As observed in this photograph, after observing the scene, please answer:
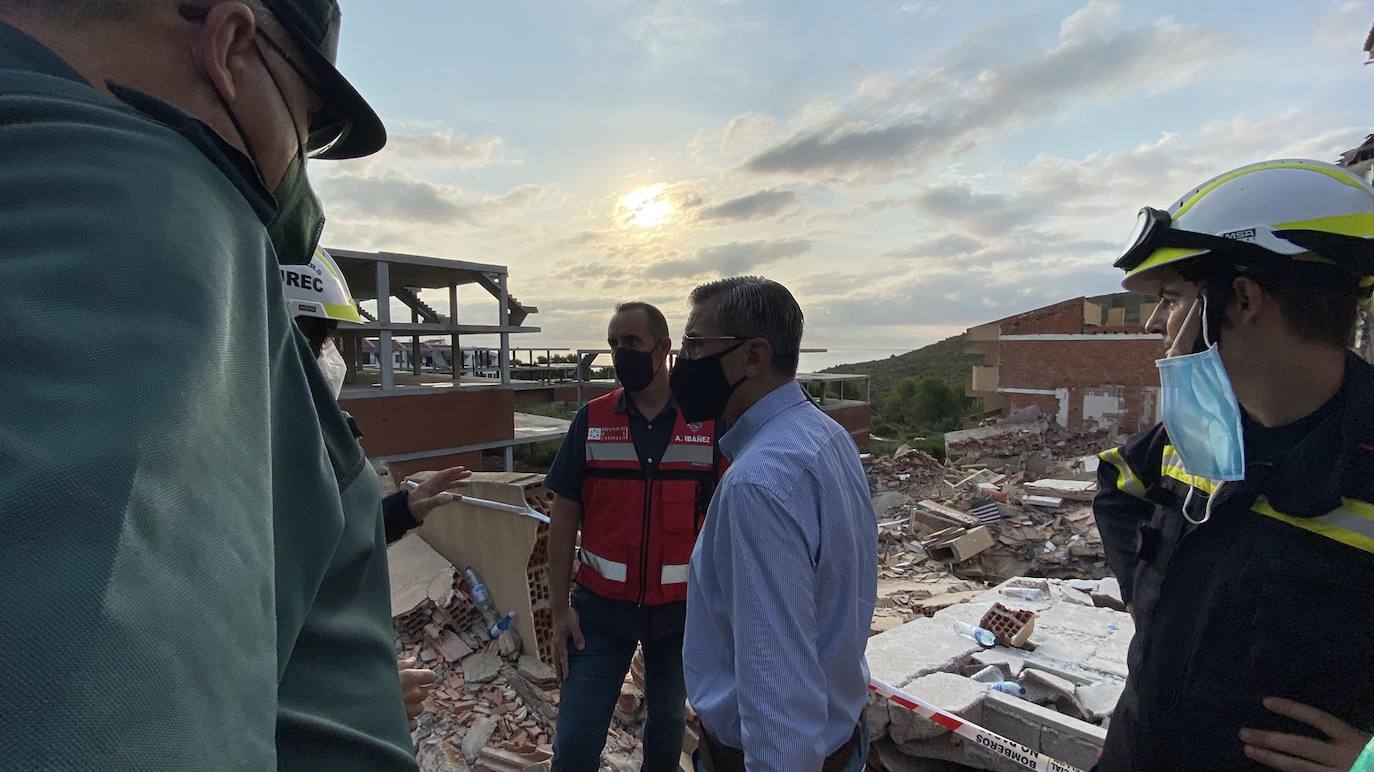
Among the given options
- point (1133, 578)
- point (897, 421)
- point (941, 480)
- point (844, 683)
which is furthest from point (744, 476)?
point (897, 421)

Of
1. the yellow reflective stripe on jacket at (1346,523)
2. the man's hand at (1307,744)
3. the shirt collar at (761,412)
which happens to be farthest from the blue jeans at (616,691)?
the yellow reflective stripe on jacket at (1346,523)

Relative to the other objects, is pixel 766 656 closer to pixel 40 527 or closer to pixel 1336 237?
pixel 40 527

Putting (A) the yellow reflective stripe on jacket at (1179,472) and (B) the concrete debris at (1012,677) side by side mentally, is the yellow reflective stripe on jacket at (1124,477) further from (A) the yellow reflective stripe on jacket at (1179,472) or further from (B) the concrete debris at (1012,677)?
(B) the concrete debris at (1012,677)

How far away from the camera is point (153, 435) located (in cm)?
45

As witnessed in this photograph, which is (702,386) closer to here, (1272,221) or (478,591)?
(1272,221)

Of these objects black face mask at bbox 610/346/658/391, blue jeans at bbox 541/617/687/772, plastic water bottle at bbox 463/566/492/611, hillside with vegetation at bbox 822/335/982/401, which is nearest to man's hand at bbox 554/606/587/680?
blue jeans at bbox 541/617/687/772

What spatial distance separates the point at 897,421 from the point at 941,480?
88.8 ft

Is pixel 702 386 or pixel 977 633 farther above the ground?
pixel 702 386

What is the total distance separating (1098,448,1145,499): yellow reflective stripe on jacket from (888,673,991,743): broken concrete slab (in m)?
1.98

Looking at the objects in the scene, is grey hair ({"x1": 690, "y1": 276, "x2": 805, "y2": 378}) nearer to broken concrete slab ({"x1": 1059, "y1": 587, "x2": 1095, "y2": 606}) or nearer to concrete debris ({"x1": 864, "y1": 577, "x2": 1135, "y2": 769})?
concrete debris ({"x1": 864, "y1": 577, "x2": 1135, "y2": 769})

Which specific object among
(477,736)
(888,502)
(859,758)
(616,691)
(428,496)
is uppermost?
(428,496)

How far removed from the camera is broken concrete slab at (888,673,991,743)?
11.5ft

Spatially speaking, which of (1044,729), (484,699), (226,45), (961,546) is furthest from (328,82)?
(961,546)

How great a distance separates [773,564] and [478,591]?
4858mm
